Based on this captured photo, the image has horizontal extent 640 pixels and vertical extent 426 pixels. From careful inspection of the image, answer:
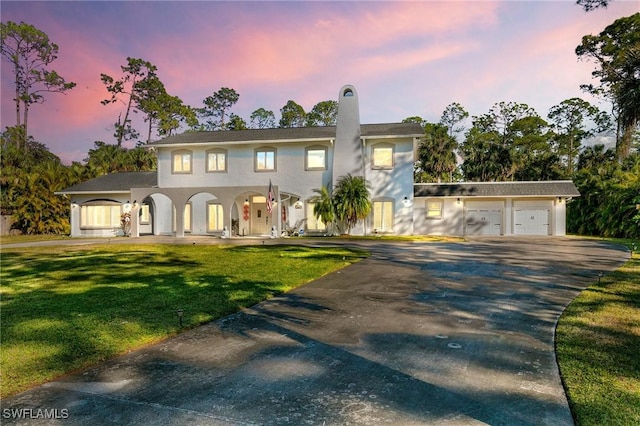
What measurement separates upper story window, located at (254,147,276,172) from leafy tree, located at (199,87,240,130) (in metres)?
31.5

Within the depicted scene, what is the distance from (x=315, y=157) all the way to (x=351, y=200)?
3.84 metres

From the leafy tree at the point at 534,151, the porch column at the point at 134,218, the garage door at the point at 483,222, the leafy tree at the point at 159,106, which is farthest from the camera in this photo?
the leafy tree at the point at 159,106

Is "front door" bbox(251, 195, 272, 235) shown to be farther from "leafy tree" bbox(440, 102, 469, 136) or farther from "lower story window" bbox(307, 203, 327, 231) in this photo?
"leafy tree" bbox(440, 102, 469, 136)

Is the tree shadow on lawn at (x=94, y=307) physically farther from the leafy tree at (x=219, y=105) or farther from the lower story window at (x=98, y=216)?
the leafy tree at (x=219, y=105)

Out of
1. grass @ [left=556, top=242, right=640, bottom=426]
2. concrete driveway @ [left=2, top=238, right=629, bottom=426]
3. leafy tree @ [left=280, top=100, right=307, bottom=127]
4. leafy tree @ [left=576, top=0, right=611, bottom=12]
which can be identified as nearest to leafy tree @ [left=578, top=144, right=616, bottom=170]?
leafy tree @ [left=576, top=0, right=611, bottom=12]

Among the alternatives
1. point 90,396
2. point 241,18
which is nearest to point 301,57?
point 241,18

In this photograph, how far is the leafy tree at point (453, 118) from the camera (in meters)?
49.1

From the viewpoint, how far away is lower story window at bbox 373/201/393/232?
23375mm

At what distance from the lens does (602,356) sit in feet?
14.4

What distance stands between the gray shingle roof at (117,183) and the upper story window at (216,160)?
4.14 meters

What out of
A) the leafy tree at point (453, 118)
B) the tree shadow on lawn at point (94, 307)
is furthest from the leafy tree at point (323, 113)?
the tree shadow on lawn at point (94, 307)

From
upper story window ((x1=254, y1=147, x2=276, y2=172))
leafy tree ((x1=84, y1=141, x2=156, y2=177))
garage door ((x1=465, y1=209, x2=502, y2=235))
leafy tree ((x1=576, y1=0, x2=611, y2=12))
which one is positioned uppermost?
leafy tree ((x1=576, y1=0, x2=611, y2=12))

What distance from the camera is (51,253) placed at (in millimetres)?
15180

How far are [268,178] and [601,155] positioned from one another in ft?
94.6
